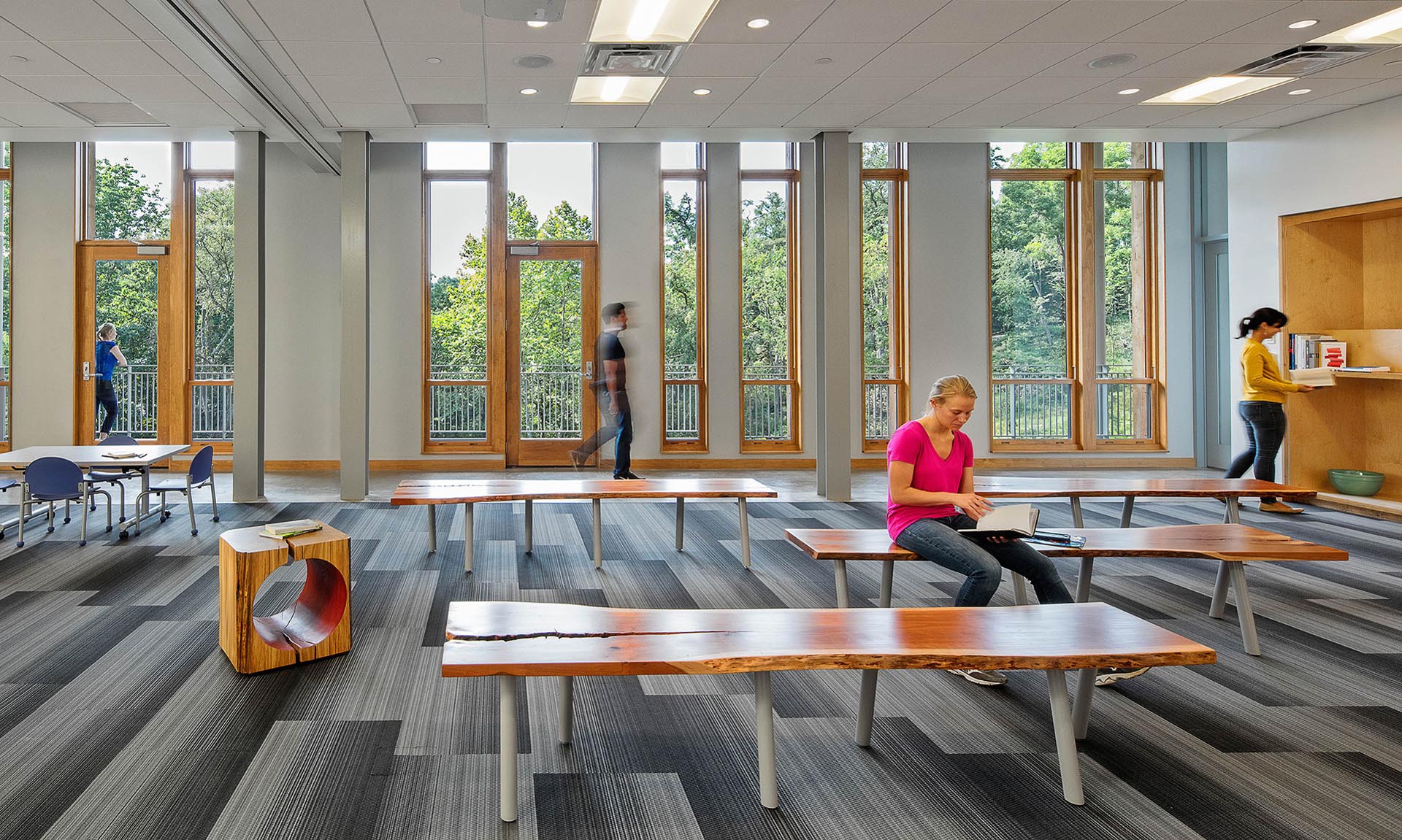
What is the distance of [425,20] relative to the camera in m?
5.55

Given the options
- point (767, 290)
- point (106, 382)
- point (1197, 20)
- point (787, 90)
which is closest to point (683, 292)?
point (767, 290)

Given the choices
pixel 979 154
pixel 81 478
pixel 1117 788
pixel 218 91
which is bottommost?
pixel 1117 788

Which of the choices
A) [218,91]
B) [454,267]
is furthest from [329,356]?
[218,91]

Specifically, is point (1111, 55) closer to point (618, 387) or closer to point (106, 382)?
point (618, 387)

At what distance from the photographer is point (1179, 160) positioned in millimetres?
11336

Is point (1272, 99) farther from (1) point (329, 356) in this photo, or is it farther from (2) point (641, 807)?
(1) point (329, 356)

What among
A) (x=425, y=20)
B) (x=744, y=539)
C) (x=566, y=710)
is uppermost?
(x=425, y=20)

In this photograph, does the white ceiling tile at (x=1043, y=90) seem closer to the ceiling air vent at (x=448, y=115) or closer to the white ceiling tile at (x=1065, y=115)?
the white ceiling tile at (x=1065, y=115)

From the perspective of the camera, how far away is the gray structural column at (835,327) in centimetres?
868

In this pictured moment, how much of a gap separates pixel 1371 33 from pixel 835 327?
179 inches

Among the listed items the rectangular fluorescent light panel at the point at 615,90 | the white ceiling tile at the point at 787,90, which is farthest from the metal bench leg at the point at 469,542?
the white ceiling tile at the point at 787,90

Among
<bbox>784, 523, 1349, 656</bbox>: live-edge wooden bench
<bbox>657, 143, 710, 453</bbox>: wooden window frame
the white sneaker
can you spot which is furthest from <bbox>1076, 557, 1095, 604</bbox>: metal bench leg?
<bbox>657, 143, 710, 453</bbox>: wooden window frame

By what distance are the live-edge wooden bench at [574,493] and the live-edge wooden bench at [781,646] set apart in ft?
8.81

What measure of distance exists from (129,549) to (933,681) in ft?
18.2
